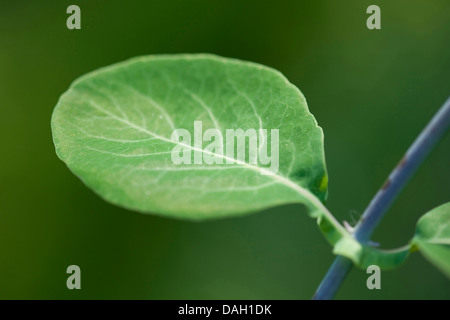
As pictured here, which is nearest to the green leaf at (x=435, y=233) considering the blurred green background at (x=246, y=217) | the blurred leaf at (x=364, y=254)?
the blurred leaf at (x=364, y=254)

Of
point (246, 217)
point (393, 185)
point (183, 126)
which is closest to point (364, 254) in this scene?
point (393, 185)

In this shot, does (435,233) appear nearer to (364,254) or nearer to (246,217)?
(364,254)

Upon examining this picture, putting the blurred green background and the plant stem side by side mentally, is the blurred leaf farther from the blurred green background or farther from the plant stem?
the blurred green background

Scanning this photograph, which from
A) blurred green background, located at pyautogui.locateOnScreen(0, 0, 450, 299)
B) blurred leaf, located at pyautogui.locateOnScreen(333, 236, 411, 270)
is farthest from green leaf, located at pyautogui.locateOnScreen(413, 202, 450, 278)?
blurred green background, located at pyautogui.locateOnScreen(0, 0, 450, 299)

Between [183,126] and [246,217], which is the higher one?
[183,126]

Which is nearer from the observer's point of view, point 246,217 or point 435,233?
point 435,233
